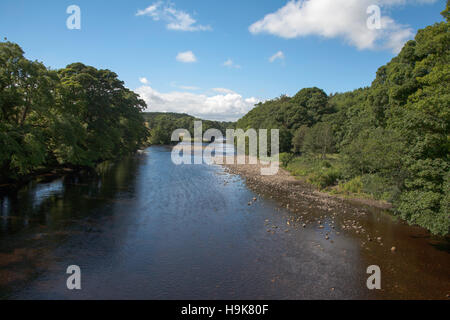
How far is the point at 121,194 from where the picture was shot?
29.0 meters

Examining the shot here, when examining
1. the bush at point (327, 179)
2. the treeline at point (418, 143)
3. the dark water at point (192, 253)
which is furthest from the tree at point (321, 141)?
the dark water at point (192, 253)

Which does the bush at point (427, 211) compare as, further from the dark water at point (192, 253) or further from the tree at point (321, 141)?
the tree at point (321, 141)

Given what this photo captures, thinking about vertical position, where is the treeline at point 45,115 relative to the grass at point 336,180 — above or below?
above

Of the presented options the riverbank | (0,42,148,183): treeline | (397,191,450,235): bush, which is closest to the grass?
the riverbank

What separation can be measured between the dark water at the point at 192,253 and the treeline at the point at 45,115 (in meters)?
4.21

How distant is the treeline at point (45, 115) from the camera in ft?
72.9

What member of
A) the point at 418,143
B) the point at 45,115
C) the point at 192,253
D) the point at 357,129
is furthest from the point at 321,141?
the point at 45,115

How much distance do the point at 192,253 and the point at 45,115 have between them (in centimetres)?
1941

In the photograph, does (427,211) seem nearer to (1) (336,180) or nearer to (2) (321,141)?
(1) (336,180)

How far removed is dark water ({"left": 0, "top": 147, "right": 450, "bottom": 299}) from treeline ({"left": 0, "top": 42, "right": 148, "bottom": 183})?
421cm

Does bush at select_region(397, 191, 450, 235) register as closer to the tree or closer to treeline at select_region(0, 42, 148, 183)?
treeline at select_region(0, 42, 148, 183)

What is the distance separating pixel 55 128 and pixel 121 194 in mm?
8431
